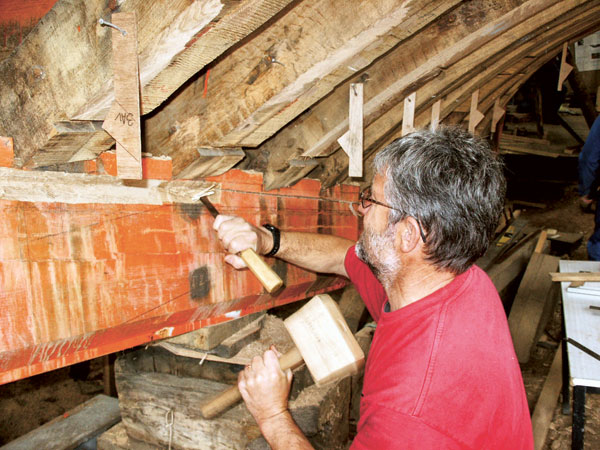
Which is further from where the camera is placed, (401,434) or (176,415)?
(176,415)

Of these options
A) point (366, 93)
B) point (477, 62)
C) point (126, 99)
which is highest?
point (477, 62)

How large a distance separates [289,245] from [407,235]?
33.6 inches

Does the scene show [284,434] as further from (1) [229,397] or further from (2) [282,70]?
(2) [282,70]

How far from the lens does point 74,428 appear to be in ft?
12.3

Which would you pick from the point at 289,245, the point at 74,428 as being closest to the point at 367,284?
the point at 289,245

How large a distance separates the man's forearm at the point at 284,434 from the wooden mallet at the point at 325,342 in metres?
0.21

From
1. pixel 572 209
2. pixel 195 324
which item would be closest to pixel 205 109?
pixel 195 324

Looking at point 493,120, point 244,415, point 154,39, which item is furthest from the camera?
point 493,120

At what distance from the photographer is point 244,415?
243 cm

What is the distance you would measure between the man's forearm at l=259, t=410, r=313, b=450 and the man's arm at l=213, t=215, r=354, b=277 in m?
0.70

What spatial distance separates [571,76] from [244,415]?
711cm

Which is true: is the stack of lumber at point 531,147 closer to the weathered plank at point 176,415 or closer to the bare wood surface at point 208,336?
the bare wood surface at point 208,336

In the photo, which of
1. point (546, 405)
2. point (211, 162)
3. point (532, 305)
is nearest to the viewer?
point (211, 162)

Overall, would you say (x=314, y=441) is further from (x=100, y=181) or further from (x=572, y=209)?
(x=572, y=209)
